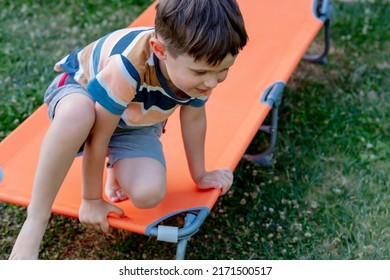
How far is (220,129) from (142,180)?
611 mm

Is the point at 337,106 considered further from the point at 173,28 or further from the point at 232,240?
the point at 173,28

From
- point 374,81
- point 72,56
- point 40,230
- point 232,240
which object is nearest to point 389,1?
point 374,81

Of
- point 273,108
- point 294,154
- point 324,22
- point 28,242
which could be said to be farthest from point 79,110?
point 324,22

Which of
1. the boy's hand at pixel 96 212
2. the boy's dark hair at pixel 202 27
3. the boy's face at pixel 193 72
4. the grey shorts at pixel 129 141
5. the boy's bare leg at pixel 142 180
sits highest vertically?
the boy's dark hair at pixel 202 27

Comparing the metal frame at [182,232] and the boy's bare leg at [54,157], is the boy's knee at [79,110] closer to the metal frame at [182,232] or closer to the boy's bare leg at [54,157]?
the boy's bare leg at [54,157]

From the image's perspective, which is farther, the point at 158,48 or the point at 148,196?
the point at 148,196

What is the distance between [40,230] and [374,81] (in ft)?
6.76

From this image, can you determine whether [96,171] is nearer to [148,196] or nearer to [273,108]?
[148,196]

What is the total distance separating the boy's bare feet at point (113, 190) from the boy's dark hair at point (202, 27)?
65 centimetres

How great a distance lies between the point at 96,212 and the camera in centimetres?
200

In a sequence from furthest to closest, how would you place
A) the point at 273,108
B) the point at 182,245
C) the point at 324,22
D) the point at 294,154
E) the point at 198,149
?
the point at 324,22 → the point at 294,154 → the point at 273,108 → the point at 198,149 → the point at 182,245

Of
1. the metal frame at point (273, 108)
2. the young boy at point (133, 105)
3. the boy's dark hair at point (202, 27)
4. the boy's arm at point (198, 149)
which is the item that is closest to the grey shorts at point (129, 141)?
the young boy at point (133, 105)

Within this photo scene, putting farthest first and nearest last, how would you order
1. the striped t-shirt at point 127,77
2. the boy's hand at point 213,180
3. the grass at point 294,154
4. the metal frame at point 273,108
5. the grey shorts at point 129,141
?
1. the metal frame at point 273,108
2. the grass at point 294,154
3. the boy's hand at point 213,180
4. the grey shorts at point 129,141
5. the striped t-shirt at point 127,77

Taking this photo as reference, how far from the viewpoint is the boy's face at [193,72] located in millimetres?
1725
